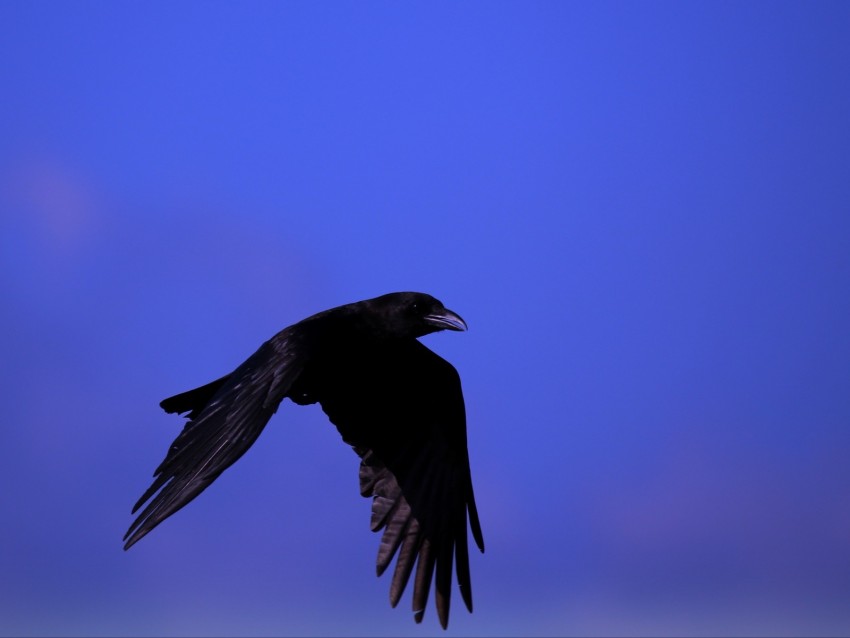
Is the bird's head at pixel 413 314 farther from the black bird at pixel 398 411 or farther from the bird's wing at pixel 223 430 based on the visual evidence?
the bird's wing at pixel 223 430

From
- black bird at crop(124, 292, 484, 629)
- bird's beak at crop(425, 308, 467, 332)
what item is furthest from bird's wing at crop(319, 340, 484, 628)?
bird's beak at crop(425, 308, 467, 332)

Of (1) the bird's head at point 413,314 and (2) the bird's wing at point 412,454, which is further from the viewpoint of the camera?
(2) the bird's wing at point 412,454

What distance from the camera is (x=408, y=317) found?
301 inches

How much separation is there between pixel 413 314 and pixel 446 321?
0.74 feet

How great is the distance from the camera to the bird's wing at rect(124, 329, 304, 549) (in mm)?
5527

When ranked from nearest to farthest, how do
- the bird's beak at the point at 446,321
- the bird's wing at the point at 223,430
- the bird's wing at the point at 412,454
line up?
the bird's wing at the point at 223,430 → the bird's beak at the point at 446,321 → the bird's wing at the point at 412,454

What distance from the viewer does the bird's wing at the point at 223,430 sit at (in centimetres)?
553

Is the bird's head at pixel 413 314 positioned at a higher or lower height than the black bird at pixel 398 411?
higher

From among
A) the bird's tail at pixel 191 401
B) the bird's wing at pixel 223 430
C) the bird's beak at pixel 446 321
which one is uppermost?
the bird's beak at pixel 446 321

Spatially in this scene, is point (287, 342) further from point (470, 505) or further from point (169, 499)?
point (470, 505)

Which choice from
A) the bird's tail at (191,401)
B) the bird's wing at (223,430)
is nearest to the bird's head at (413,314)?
the bird's wing at (223,430)

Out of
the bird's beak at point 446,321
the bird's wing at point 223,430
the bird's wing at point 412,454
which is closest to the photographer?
the bird's wing at point 223,430

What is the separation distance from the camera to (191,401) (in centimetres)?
782

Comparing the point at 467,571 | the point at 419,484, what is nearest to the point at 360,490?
the point at 419,484
